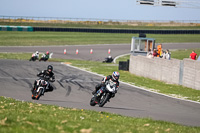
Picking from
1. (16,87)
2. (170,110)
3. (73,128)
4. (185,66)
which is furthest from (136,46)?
(73,128)

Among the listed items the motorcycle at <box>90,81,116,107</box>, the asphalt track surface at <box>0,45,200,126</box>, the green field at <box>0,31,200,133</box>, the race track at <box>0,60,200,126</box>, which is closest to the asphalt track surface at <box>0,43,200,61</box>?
the green field at <box>0,31,200,133</box>

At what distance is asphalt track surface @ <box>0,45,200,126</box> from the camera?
46.9ft

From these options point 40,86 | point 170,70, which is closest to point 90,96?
point 40,86

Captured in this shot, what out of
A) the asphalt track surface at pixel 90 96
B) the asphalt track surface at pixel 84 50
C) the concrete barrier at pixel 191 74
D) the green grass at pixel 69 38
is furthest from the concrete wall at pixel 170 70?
the green grass at pixel 69 38

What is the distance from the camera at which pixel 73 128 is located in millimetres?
7762

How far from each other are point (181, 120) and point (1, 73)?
1573cm

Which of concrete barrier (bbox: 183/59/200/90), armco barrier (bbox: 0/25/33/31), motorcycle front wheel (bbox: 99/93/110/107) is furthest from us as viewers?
armco barrier (bbox: 0/25/33/31)

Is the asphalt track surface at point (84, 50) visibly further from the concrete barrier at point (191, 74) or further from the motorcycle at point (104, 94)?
the motorcycle at point (104, 94)

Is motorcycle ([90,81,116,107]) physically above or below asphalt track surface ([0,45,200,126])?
above

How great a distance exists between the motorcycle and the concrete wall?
840 cm

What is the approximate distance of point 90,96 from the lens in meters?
18.5

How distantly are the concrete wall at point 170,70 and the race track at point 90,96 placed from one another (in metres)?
3.16

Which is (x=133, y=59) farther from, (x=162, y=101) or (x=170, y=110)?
(x=170, y=110)

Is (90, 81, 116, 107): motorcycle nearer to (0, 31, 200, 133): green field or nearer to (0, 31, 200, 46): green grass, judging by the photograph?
(0, 31, 200, 133): green field
